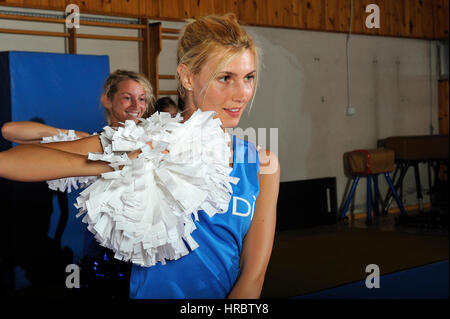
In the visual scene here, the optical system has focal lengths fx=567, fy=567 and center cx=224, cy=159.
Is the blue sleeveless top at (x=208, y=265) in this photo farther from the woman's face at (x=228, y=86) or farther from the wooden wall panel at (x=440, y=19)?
the wooden wall panel at (x=440, y=19)

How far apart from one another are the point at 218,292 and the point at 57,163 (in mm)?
534

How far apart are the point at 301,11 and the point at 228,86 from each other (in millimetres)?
6018

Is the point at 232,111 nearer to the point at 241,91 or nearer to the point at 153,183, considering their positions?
the point at 241,91

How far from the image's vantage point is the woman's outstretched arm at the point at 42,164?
1.00m

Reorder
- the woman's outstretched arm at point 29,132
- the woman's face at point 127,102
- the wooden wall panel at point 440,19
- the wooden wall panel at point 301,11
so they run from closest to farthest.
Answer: the woman's outstretched arm at point 29,132 < the woman's face at point 127,102 < the wooden wall panel at point 301,11 < the wooden wall panel at point 440,19

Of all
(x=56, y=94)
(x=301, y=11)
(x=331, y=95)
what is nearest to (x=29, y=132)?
(x=56, y=94)

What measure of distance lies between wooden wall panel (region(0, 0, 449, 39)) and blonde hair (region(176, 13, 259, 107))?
9.01 feet

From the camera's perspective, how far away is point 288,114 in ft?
23.1

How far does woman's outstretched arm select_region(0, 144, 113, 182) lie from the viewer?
1.00 m

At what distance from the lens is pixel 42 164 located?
3.34 feet

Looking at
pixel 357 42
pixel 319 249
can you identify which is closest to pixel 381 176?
pixel 357 42

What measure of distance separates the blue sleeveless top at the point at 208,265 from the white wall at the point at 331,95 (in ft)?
14.4

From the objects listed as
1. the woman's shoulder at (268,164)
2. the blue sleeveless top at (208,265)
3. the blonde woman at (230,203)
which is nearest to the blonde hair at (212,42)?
the blonde woman at (230,203)

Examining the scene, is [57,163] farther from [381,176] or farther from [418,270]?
[381,176]
